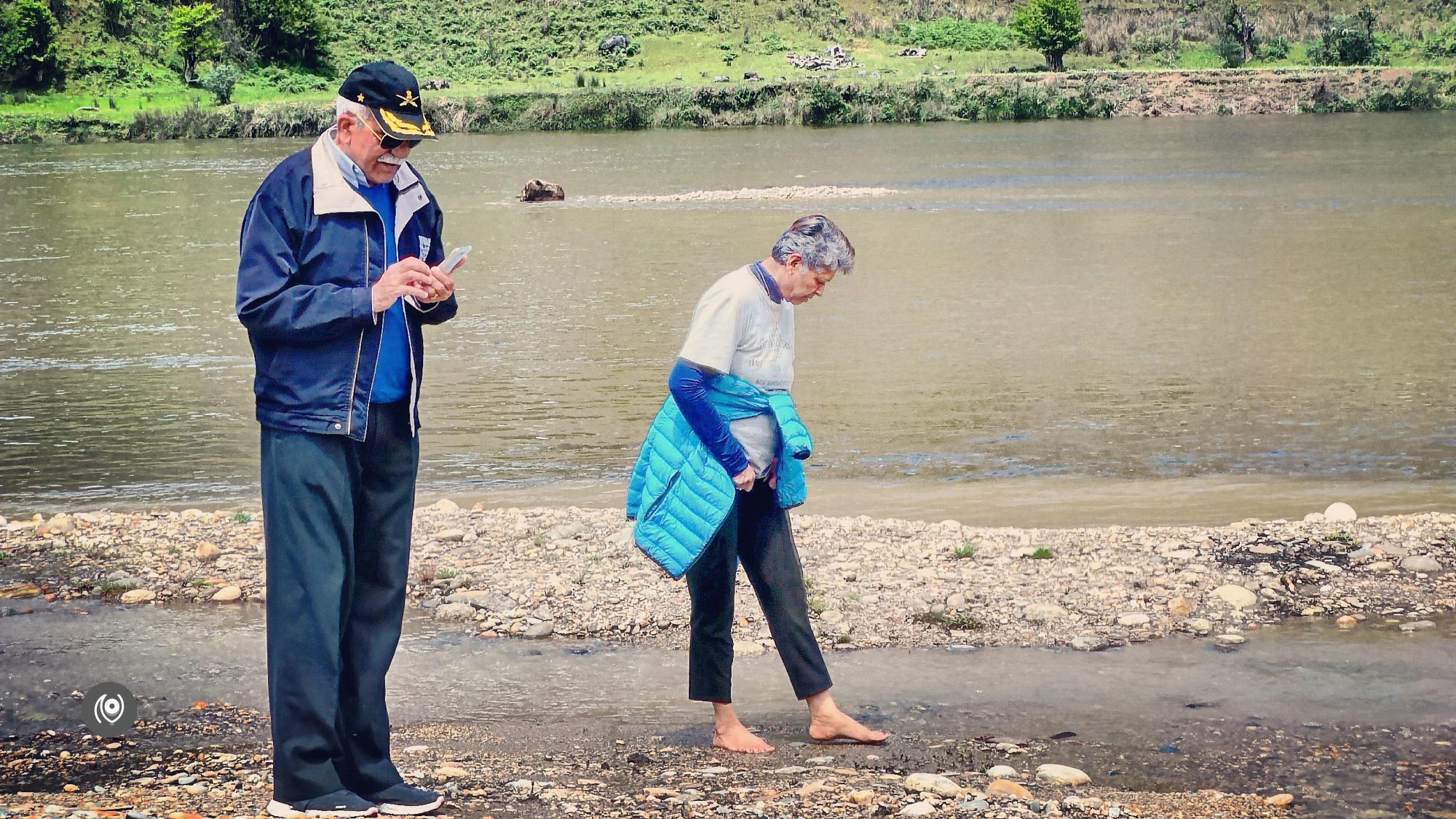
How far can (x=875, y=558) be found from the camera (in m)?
7.93

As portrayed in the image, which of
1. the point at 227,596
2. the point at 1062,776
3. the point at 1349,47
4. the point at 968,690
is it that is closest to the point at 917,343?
the point at 227,596

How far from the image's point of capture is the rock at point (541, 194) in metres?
37.9

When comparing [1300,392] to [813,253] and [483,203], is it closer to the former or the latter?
[813,253]

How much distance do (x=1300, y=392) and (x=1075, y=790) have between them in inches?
434

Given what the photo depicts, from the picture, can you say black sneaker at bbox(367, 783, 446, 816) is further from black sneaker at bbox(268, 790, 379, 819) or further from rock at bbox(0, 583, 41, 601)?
rock at bbox(0, 583, 41, 601)

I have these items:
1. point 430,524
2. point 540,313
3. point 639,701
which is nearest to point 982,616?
point 639,701

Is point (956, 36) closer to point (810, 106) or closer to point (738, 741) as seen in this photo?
point (810, 106)

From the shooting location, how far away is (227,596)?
7.49m

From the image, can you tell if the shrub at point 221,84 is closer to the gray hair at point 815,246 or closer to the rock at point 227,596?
the rock at point 227,596

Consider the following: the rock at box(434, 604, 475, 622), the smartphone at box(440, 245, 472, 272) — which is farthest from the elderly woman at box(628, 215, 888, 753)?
the rock at box(434, 604, 475, 622)

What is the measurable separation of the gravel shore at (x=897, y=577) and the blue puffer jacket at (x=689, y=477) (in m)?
1.94

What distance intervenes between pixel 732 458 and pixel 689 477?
17 cm

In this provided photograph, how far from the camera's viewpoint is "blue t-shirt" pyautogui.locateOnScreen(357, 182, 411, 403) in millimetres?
4285

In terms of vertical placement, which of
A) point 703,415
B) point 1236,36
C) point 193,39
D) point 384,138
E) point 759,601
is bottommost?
point 759,601
